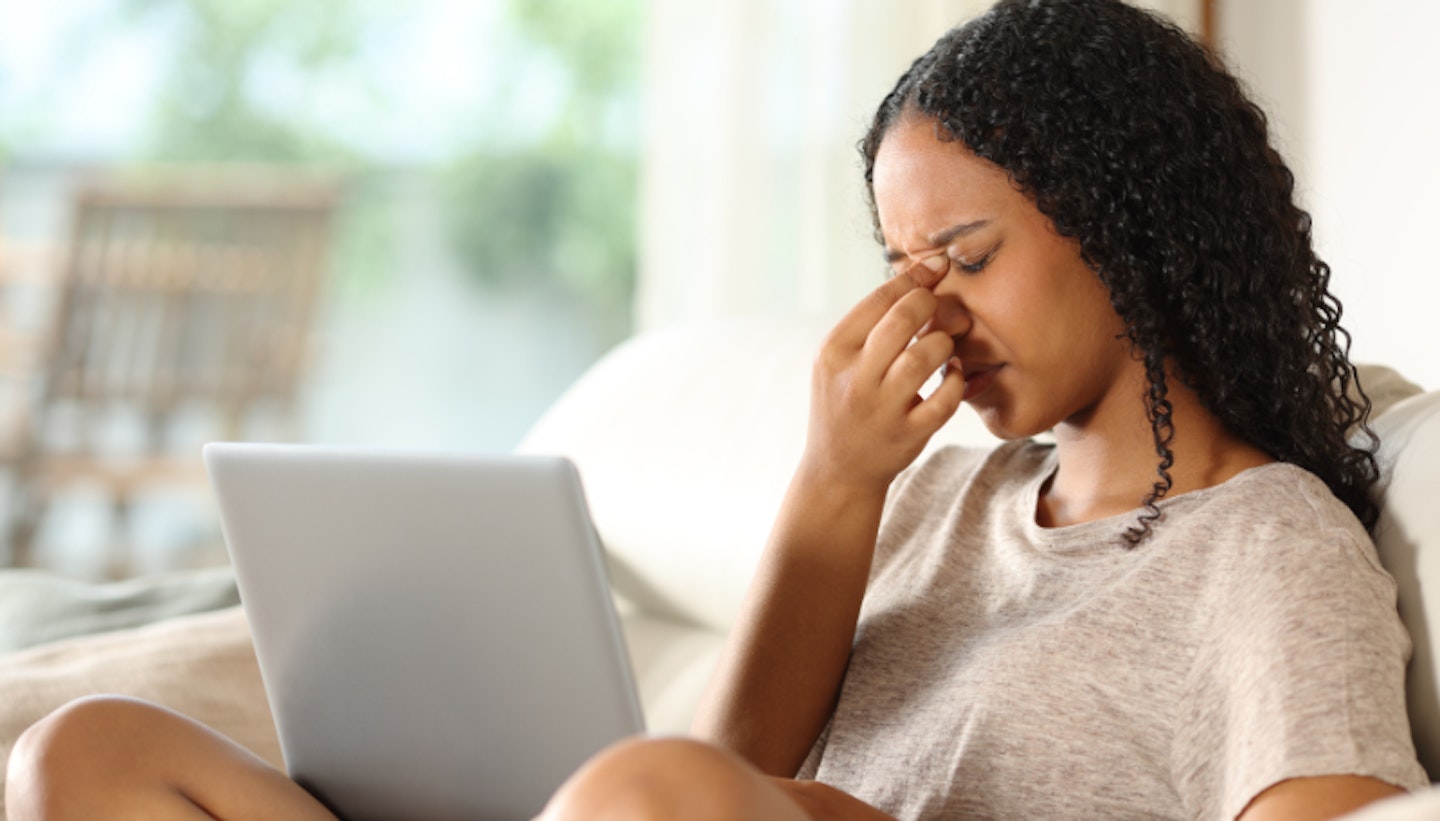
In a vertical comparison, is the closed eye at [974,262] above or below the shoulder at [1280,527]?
above

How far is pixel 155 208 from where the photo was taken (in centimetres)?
379

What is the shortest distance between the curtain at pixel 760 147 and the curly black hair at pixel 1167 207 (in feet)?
5.42

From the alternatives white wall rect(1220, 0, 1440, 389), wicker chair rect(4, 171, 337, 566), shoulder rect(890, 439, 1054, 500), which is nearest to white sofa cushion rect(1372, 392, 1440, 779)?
shoulder rect(890, 439, 1054, 500)

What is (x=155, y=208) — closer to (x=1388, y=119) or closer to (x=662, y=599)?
(x=662, y=599)

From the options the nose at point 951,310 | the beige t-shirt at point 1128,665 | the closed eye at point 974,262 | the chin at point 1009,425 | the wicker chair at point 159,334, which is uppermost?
the closed eye at point 974,262

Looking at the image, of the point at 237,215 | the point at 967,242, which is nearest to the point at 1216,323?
the point at 967,242

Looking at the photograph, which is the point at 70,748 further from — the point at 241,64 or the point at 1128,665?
the point at 241,64

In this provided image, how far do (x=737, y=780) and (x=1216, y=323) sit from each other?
57 centimetres

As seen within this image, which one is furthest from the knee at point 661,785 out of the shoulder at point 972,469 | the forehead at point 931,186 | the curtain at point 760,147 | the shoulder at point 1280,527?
the curtain at point 760,147

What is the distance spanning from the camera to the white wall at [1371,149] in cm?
166

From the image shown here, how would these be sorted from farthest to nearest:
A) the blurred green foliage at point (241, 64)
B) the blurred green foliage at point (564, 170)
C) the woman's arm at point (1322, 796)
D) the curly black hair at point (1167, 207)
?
1. the blurred green foliage at point (564, 170)
2. the blurred green foliage at point (241, 64)
3. the curly black hair at point (1167, 207)
4. the woman's arm at point (1322, 796)

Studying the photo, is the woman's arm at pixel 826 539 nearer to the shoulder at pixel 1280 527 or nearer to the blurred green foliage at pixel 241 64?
the shoulder at pixel 1280 527

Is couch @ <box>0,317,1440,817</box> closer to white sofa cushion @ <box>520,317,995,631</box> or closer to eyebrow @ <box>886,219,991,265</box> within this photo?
white sofa cushion @ <box>520,317,995,631</box>

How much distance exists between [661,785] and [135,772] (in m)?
0.49
